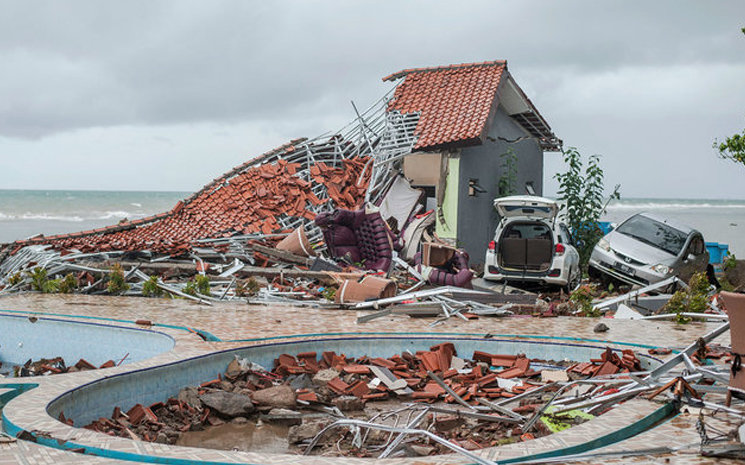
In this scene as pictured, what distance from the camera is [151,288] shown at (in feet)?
46.1

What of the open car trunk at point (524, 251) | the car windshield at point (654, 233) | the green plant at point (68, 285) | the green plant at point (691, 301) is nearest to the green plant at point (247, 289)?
the green plant at point (68, 285)

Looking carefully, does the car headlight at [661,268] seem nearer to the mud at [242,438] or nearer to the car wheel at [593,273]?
the car wheel at [593,273]

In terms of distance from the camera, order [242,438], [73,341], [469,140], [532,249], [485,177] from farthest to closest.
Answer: [485,177] → [469,140] → [532,249] → [73,341] → [242,438]

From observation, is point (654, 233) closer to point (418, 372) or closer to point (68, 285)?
point (418, 372)

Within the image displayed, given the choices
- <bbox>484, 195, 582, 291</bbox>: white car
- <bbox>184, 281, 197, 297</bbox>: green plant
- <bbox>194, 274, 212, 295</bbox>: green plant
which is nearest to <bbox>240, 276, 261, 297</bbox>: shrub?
<bbox>194, 274, 212, 295</bbox>: green plant

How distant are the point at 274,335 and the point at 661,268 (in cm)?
1086

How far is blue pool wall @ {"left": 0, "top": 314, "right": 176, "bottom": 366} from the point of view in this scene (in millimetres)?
9781

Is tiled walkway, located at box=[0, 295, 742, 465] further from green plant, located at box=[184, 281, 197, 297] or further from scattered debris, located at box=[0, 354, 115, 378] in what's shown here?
scattered debris, located at box=[0, 354, 115, 378]

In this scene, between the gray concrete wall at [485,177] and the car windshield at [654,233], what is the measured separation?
14.7ft

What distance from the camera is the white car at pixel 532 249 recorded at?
52.4ft

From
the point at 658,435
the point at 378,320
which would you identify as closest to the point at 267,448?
the point at 658,435

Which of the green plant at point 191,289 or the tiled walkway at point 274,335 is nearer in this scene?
the tiled walkway at point 274,335

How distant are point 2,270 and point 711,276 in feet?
55.0

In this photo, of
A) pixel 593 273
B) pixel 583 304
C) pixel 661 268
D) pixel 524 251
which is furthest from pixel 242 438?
pixel 593 273
